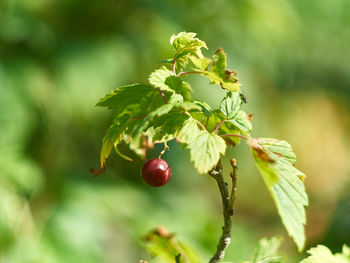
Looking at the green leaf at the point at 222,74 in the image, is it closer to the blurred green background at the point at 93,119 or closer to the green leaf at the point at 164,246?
the green leaf at the point at 164,246

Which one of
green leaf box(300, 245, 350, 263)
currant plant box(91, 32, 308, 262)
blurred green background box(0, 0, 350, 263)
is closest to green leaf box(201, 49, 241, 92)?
currant plant box(91, 32, 308, 262)

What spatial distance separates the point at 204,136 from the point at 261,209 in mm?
4656

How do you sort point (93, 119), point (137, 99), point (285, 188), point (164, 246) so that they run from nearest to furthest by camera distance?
point (285, 188) < point (137, 99) < point (164, 246) < point (93, 119)

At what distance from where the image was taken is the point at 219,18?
321 centimetres

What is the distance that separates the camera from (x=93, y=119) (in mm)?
2988

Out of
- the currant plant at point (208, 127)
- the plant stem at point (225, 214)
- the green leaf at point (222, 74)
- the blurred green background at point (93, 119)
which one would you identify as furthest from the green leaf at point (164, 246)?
the blurred green background at point (93, 119)

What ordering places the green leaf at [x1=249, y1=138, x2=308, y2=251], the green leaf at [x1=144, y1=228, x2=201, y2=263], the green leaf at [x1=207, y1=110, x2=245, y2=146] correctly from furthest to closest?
1. the green leaf at [x1=144, y1=228, x2=201, y2=263]
2. the green leaf at [x1=207, y1=110, x2=245, y2=146]
3. the green leaf at [x1=249, y1=138, x2=308, y2=251]

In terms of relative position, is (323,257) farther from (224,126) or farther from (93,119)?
(93,119)

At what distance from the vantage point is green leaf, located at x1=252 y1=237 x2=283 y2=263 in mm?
751

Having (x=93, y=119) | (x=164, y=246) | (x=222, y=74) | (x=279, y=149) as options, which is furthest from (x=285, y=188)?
(x=93, y=119)

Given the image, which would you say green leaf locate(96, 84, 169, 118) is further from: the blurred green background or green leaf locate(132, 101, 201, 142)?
the blurred green background

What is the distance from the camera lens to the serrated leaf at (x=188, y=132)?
2.19 feet

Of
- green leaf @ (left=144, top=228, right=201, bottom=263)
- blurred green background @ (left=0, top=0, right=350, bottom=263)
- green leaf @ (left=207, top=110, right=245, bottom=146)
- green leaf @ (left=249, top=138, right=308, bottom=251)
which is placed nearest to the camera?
green leaf @ (left=249, top=138, right=308, bottom=251)

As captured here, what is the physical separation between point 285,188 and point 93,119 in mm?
2429
